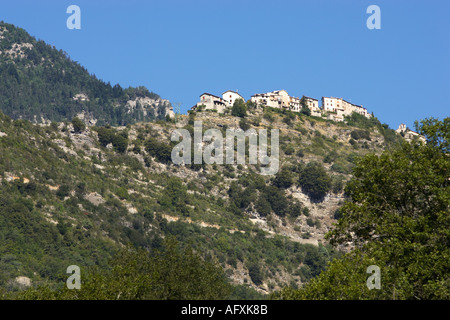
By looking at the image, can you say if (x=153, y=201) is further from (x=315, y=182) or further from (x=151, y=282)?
(x=151, y=282)

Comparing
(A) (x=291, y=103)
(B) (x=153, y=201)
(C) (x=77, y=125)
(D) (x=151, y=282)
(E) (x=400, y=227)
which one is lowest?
(D) (x=151, y=282)

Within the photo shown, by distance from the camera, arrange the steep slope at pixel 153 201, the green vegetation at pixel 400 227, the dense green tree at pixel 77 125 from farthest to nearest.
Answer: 1. the dense green tree at pixel 77 125
2. the steep slope at pixel 153 201
3. the green vegetation at pixel 400 227

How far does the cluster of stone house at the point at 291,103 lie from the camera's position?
17240 cm

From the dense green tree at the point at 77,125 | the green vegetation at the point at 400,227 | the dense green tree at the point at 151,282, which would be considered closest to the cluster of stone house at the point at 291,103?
the dense green tree at the point at 77,125

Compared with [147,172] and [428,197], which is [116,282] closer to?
→ [428,197]

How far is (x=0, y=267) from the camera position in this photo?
246ft

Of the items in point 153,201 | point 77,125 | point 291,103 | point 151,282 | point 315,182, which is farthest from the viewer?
point 291,103

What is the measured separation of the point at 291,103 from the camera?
18575 cm

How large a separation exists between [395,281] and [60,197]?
78.5 meters

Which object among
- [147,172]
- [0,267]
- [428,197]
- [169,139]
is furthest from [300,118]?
[428,197]

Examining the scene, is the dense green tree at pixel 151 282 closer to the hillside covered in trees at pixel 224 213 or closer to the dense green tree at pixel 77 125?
the hillside covered in trees at pixel 224 213

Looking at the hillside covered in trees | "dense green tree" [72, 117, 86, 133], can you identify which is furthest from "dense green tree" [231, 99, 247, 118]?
"dense green tree" [72, 117, 86, 133]

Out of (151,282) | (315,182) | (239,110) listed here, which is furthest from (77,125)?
(151,282)

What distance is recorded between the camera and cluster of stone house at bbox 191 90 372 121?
17240cm
